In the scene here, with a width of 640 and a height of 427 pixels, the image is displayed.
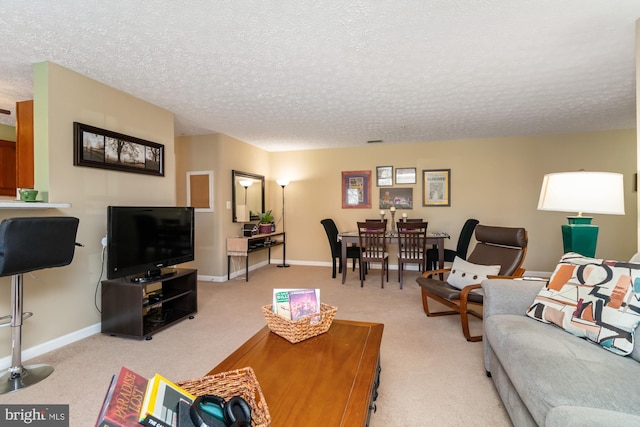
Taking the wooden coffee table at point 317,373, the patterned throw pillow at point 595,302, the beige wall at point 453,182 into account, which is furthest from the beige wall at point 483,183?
the wooden coffee table at point 317,373

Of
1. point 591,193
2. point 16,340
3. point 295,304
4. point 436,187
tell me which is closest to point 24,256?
point 16,340

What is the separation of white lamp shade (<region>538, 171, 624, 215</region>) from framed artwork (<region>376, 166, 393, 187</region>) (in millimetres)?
3502

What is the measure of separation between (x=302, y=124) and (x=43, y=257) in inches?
122

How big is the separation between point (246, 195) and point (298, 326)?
3.99 metres

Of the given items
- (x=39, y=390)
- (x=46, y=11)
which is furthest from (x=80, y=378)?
(x=46, y=11)

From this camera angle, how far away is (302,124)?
4113 mm

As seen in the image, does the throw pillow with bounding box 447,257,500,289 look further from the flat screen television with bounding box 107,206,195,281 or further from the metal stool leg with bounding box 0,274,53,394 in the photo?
the metal stool leg with bounding box 0,274,53,394

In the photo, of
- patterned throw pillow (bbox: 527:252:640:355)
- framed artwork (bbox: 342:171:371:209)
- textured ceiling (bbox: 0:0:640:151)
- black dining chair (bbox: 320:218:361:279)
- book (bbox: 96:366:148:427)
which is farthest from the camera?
framed artwork (bbox: 342:171:371:209)

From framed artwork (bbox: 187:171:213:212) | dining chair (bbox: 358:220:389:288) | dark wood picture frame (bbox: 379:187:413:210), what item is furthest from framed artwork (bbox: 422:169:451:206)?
framed artwork (bbox: 187:171:213:212)

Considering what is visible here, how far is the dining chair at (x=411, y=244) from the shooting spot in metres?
4.06

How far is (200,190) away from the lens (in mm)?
4684

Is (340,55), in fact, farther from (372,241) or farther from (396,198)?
(396,198)

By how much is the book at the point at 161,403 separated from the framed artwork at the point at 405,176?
5044mm

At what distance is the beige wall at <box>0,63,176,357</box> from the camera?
7.68 feet
